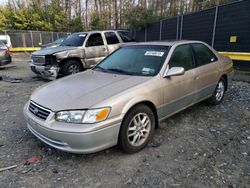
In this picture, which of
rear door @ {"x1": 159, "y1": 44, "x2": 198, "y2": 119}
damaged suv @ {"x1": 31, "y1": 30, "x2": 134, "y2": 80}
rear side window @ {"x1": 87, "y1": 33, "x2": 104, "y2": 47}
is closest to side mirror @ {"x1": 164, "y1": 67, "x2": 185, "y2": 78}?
rear door @ {"x1": 159, "y1": 44, "x2": 198, "y2": 119}

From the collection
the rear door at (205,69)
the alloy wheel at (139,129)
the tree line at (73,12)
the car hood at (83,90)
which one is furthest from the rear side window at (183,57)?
the tree line at (73,12)

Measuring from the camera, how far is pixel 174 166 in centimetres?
279

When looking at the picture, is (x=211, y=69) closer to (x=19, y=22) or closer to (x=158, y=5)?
(x=158, y=5)

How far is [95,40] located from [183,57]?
195 inches

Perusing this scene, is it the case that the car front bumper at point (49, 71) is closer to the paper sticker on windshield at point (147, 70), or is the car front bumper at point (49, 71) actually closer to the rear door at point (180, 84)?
the paper sticker on windshield at point (147, 70)

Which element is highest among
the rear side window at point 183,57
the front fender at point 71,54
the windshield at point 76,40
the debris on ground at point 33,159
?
the windshield at point 76,40

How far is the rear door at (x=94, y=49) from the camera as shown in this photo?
793cm

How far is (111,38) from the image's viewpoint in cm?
850

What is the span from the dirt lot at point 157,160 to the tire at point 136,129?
135mm

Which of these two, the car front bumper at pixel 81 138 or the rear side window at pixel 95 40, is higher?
the rear side window at pixel 95 40

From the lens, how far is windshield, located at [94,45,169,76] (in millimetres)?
3525

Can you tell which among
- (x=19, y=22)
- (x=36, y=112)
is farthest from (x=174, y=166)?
(x=19, y=22)

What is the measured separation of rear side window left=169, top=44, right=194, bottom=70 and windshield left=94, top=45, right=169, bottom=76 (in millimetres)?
178

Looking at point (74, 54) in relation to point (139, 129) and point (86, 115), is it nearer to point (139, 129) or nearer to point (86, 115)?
point (139, 129)
